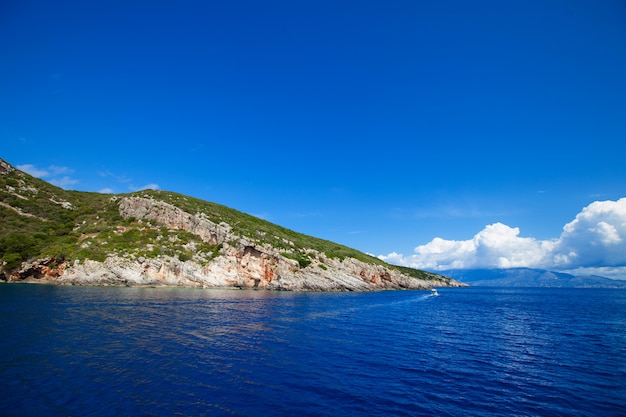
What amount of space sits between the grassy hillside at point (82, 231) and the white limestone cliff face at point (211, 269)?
3.11 meters

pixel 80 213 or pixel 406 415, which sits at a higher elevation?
pixel 80 213

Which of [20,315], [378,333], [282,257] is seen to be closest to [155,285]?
[282,257]

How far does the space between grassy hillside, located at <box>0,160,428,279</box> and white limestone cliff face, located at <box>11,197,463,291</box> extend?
10.2 feet

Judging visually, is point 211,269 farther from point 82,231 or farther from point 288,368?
point 288,368

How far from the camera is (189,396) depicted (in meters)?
17.8

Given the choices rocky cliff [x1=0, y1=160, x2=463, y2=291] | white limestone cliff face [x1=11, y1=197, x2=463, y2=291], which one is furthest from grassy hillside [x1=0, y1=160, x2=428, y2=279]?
white limestone cliff face [x1=11, y1=197, x2=463, y2=291]

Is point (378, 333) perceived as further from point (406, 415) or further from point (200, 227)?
point (200, 227)

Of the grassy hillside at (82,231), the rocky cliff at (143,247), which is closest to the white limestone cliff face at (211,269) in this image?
the rocky cliff at (143,247)

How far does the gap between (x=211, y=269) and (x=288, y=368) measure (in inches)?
3385

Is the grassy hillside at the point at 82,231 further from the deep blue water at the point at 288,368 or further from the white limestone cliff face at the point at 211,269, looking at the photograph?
the deep blue water at the point at 288,368

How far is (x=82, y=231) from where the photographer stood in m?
105

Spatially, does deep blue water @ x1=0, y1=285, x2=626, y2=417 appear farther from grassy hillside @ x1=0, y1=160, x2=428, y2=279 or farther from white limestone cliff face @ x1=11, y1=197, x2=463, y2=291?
grassy hillside @ x1=0, y1=160, x2=428, y2=279

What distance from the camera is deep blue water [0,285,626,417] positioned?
17094 mm

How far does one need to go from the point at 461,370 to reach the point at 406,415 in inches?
443
